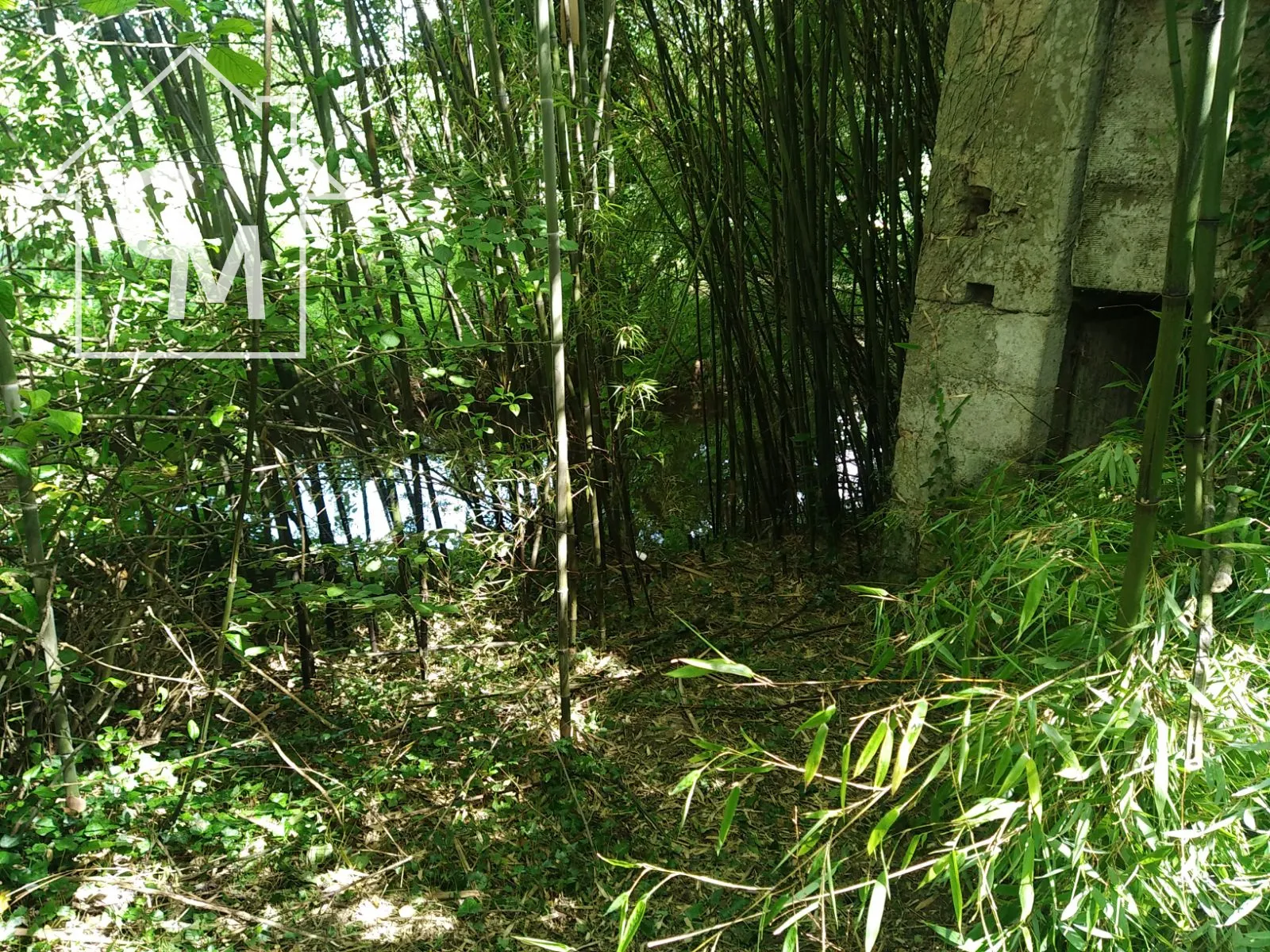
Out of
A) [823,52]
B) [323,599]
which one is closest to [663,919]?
[323,599]

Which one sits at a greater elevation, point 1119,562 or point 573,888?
point 1119,562

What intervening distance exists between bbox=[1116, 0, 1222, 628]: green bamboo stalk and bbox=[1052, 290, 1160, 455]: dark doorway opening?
120 cm

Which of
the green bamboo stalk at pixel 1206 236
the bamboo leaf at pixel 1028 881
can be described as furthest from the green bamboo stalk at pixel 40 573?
the green bamboo stalk at pixel 1206 236

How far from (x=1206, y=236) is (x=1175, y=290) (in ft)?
0.23

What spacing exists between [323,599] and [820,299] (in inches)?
64.0

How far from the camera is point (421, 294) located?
2783 mm

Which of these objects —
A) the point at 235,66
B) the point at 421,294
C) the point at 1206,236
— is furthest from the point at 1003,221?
the point at 235,66

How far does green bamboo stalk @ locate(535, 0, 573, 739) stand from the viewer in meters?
1.74

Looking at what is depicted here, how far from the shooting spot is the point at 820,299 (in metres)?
2.73

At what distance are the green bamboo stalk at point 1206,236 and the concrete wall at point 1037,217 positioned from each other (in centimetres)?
95

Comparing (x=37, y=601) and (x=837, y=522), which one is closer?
(x=37, y=601)

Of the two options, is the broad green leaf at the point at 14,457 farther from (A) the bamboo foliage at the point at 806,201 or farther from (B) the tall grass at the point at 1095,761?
(A) the bamboo foliage at the point at 806,201

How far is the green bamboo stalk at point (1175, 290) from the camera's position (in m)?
1.01

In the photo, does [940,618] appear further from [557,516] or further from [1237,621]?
[557,516]
